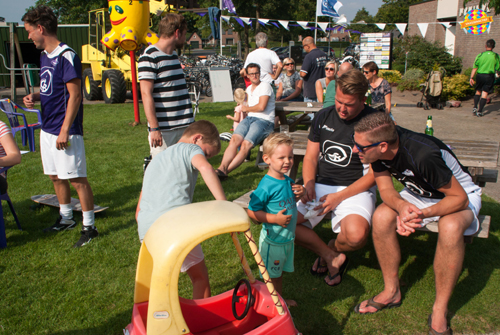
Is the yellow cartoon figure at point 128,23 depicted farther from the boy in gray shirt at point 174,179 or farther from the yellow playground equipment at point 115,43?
the boy in gray shirt at point 174,179

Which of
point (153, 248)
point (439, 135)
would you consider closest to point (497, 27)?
point (439, 135)

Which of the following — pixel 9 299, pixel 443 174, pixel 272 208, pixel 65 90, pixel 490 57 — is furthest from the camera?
pixel 490 57

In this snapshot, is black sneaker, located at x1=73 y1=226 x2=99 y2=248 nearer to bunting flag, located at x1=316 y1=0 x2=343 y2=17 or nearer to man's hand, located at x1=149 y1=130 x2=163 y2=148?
man's hand, located at x1=149 y1=130 x2=163 y2=148

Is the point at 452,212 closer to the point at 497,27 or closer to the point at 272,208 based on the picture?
the point at 272,208

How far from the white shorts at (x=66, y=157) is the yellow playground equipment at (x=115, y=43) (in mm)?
6320

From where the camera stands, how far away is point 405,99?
585 inches

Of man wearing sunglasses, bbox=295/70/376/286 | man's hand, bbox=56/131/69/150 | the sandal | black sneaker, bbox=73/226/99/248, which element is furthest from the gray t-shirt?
black sneaker, bbox=73/226/99/248

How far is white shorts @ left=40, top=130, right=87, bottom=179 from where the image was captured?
353 centimetres

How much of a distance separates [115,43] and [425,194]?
348 inches

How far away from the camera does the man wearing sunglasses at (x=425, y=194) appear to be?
2375 mm

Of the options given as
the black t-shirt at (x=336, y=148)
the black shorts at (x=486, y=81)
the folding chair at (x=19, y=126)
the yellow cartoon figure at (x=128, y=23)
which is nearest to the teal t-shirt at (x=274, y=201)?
the black t-shirt at (x=336, y=148)

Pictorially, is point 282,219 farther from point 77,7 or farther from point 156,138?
point 77,7

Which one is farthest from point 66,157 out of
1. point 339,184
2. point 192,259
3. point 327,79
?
point 327,79

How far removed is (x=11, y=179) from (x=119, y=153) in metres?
1.88
